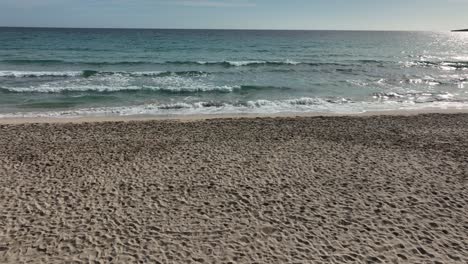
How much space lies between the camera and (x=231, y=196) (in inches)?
259

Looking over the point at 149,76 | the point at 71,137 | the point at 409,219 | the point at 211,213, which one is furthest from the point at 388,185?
the point at 149,76

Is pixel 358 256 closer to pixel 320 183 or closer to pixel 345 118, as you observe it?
pixel 320 183

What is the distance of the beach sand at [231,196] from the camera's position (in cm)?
507

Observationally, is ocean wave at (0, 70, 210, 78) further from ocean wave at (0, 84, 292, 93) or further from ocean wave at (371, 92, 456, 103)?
ocean wave at (371, 92, 456, 103)

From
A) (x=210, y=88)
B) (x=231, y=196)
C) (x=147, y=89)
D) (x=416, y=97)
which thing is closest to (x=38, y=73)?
(x=147, y=89)

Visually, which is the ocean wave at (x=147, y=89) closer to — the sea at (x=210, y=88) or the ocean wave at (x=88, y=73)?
the sea at (x=210, y=88)

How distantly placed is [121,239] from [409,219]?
4.73 meters

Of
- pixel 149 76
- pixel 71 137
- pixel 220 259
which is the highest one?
pixel 149 76

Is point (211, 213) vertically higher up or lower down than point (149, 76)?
lower down

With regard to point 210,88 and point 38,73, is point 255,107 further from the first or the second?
point 38,73

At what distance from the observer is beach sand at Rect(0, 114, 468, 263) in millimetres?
5074

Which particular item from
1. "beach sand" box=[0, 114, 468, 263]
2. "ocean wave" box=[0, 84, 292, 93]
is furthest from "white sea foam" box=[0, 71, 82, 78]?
"beach sand" box=[0, 114, 468, 263]

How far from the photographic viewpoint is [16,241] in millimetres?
5098

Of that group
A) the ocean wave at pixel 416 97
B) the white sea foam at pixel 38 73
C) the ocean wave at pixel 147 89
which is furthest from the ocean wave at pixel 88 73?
the ocean wave at pixel 416 97
